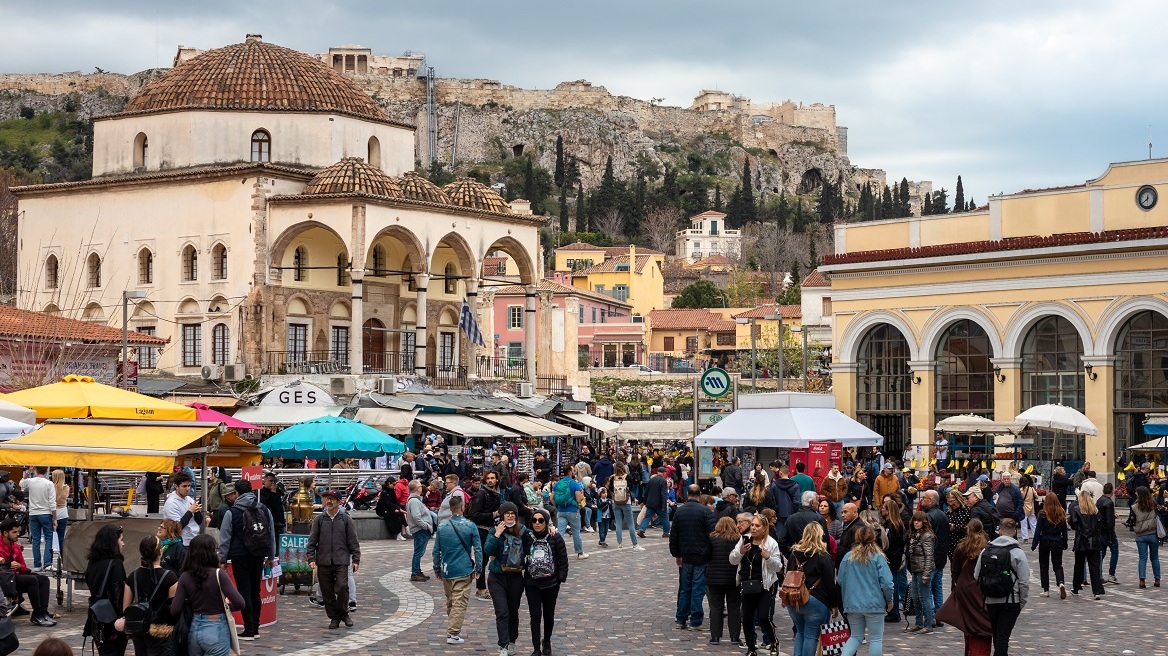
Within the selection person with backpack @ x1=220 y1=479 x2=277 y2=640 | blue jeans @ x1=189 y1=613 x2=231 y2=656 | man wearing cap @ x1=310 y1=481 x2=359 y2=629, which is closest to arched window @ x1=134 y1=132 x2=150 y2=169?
man wearing cap @ x1=310 y1=481 x2=359 y2=629

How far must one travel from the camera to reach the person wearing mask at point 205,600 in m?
11.6

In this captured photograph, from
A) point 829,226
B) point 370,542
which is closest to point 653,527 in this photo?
point 370,542

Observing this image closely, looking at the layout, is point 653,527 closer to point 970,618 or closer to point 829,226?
point 970,618

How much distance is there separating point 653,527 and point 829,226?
4241 inches

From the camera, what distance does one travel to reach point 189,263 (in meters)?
44.6

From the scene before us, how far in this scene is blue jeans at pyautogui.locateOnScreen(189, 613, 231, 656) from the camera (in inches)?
455

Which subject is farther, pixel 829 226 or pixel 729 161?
pixel 729 161

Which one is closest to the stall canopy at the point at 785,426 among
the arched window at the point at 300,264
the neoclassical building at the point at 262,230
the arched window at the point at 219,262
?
the neoclassical building at the point at 262,230

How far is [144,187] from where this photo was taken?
4512cm

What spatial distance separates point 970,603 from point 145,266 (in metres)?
35.9

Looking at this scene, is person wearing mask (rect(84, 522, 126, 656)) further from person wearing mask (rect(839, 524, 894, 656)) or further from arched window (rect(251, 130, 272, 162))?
arched window (rect(251, 130, 272, 162))

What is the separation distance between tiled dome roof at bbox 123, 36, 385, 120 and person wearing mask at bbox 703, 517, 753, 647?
107 feet

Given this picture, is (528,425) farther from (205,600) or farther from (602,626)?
(205,600)

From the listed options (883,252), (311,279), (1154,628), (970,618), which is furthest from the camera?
(311,279)
